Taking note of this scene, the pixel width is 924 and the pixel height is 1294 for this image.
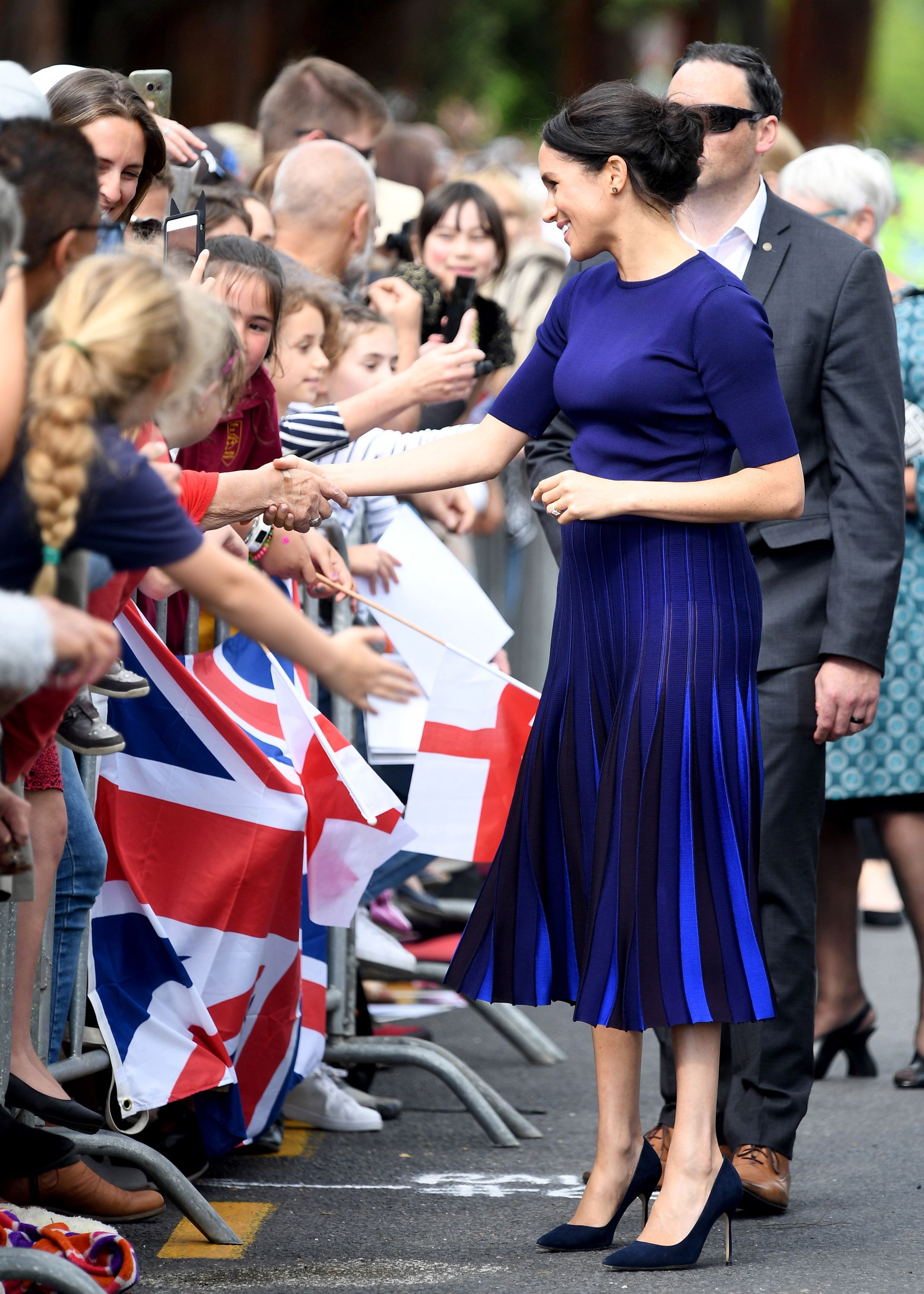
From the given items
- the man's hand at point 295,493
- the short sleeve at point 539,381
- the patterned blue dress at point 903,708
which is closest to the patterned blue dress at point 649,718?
the short sleeve at point 539,381

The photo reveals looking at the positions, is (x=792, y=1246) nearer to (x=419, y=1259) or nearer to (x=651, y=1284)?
(x=651, y=1284)

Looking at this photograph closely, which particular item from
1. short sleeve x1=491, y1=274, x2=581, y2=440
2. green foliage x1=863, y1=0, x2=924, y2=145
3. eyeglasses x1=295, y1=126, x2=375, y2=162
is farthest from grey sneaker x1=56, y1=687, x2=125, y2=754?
green foliage x1=863, y1=0, x2=924, y2=145

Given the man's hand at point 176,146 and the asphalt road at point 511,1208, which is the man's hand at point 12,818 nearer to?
the asphalt road at point 511,1208

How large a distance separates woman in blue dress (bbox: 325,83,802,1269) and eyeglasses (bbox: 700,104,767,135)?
61 cm

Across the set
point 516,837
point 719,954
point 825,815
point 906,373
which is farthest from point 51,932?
point 906,373

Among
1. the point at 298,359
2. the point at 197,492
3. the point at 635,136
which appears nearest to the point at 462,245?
the point at 298,359

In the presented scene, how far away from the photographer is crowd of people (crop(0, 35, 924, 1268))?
2650 millimetres

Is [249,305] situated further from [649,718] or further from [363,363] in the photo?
[649,718]

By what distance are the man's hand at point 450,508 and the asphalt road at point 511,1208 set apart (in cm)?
164

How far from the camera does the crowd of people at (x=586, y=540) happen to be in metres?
2.65

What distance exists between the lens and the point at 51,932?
3662 millimetres

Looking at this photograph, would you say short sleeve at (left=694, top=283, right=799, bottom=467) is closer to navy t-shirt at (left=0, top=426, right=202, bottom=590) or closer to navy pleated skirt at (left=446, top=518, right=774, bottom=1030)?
navy pleated skirt at (left=446, top=518, right=774, bottom=1030)

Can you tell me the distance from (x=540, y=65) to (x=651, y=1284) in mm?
32795

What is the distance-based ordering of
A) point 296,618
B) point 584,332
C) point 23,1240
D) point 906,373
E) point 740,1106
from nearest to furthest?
point 296,618, point 23,1240, point 584,332, point 740,1106, point 906,373
